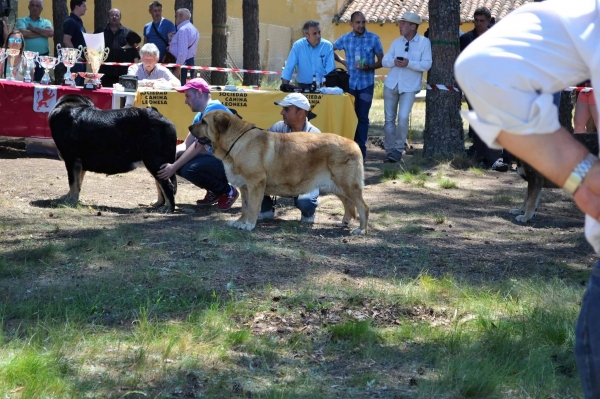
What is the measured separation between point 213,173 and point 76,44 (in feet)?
21.9

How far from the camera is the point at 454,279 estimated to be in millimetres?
5609

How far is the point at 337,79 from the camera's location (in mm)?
10898

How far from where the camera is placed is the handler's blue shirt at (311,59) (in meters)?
11.1

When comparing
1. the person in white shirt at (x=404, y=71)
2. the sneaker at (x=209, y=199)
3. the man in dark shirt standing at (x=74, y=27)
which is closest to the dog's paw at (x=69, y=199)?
the sneaker at (x=209, y=199)

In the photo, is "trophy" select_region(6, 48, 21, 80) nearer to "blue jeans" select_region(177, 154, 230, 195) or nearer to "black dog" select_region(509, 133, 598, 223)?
"blue jeans" select_region(177, 154, 230, 195)

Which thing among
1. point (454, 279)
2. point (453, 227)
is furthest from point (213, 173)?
point (454, 279)

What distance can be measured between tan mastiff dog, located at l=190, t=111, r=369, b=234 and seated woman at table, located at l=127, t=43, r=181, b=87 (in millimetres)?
4089

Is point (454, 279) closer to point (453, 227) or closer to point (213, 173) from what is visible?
point (453, 227)

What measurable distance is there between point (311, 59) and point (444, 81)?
6.93ft

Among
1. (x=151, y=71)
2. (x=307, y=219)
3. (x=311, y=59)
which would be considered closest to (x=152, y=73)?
(x=151, y=71)

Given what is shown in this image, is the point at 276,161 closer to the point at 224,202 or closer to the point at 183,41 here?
the point at 224,202

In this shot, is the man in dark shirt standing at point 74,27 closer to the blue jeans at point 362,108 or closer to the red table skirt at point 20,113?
the red table skirt at point 20,113

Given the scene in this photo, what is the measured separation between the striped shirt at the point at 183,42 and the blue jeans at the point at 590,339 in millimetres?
12902

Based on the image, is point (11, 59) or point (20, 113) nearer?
point (20, 113)
